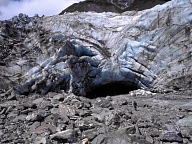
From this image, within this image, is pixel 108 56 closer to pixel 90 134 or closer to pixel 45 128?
pixel 45 128

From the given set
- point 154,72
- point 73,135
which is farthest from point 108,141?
point 154,72

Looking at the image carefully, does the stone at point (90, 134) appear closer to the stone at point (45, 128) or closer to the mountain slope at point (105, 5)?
the stone at point (45, 128)

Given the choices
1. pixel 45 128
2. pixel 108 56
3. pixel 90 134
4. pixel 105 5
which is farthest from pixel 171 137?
pixel 105 5

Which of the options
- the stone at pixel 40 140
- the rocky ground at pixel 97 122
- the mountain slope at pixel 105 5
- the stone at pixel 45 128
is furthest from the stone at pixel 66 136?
the mountain slope at pixel 105 5

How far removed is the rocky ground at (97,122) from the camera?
5.05m

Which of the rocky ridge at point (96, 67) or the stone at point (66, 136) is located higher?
the rocky ridge at point (96, 67)

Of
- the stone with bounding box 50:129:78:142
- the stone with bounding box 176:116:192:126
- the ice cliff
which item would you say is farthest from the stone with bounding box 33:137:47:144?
the ice cliff

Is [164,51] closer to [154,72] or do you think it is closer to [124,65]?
[154,72]

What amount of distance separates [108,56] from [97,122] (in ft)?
19.5

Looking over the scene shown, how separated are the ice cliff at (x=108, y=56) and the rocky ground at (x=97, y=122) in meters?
2.00

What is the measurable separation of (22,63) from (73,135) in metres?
7.00

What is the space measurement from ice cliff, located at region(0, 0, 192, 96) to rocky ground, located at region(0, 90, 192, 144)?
2.00 meters

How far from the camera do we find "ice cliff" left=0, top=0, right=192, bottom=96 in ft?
34.2

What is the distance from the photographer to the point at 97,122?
5.92 meters
